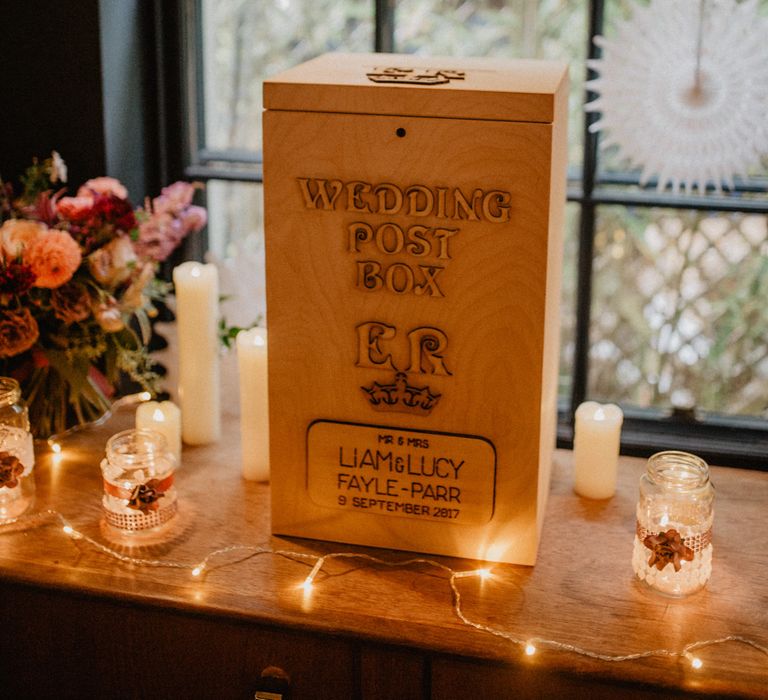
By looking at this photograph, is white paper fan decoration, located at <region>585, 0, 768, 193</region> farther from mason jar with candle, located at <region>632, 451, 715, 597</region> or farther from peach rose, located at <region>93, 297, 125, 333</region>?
peach rose, located at <region>93, 297, 125, 333</region>

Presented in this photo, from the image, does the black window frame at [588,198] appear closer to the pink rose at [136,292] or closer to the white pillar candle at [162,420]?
the pink rose at [136,292]

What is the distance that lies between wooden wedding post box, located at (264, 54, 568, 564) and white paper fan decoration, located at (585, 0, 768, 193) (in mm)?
275

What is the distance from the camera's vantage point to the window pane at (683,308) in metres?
1.72

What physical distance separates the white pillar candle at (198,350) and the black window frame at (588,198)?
347 millimetres

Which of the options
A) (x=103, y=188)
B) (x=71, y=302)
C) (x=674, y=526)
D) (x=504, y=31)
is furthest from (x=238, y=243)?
(x=674, y=526)

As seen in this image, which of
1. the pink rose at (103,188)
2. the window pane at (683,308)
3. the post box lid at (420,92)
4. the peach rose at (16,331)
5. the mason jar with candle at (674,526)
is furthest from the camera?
the window pane at (683,308)

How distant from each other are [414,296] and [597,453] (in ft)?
1.33

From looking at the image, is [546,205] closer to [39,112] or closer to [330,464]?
[330,464]

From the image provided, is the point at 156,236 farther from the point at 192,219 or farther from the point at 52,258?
the point at 52,258

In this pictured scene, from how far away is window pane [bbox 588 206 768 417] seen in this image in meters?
1.72

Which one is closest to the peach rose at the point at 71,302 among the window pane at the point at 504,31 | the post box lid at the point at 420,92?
the post box lid at the point at 420,92

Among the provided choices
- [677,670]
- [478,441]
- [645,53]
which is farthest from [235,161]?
[677,670]

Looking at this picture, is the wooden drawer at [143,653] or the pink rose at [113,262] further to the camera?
the pink rose at [113,262]

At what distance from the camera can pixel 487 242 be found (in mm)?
1199
